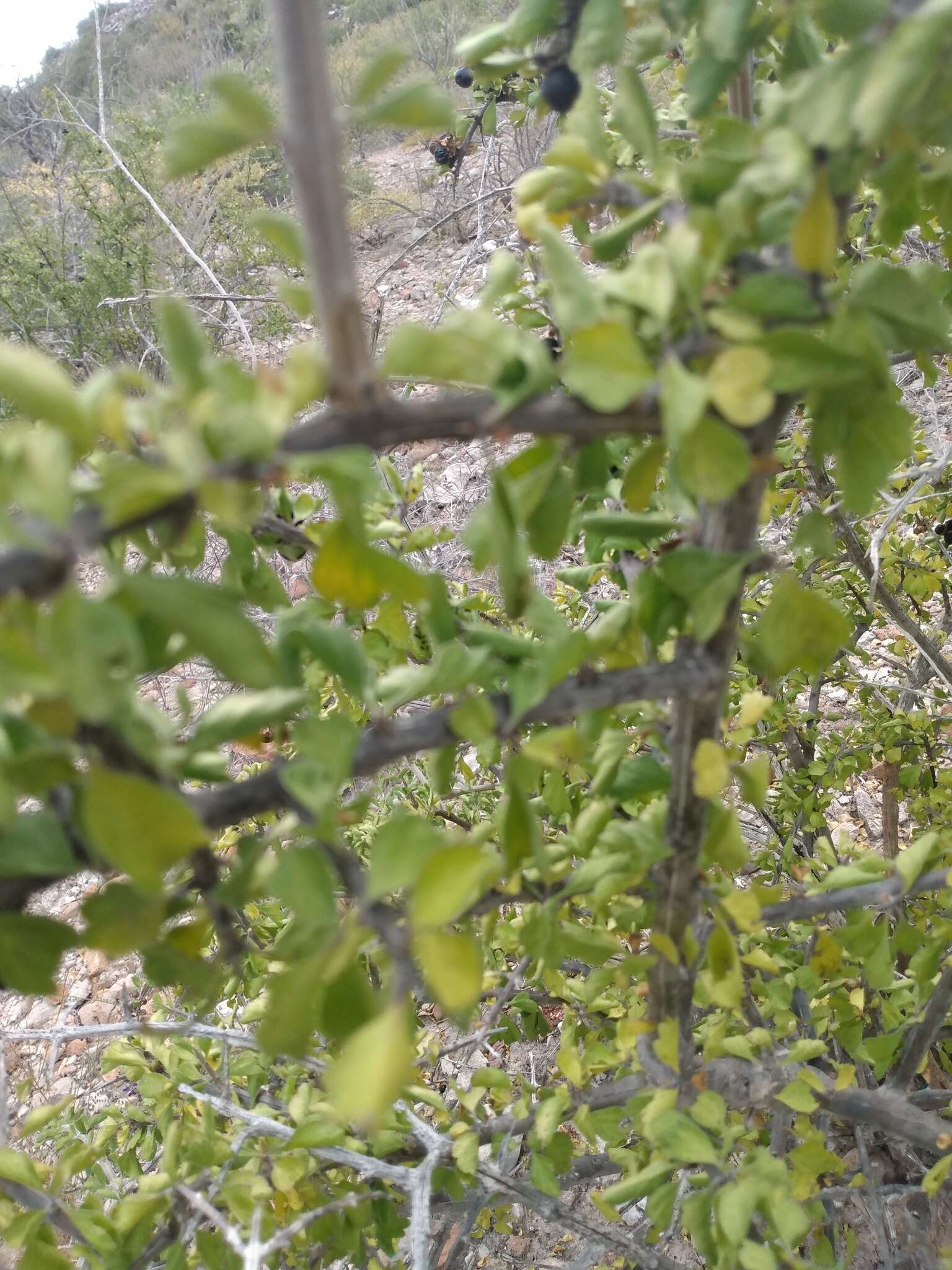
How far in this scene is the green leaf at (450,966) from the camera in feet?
1.10

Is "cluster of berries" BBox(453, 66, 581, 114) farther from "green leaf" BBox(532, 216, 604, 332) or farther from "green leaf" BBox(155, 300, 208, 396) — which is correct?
"green leaf" BBox(155, 300, 208, 396)

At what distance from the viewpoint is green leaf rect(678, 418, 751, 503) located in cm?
40

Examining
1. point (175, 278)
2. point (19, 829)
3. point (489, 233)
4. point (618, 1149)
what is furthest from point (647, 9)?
point (175, 278)

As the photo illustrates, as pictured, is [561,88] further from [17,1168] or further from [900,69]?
[17,1168]

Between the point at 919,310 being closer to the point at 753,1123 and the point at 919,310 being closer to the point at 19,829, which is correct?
the point at 19,829

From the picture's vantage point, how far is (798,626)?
506 mm

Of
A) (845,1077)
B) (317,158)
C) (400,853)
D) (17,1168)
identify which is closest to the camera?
(317,158)

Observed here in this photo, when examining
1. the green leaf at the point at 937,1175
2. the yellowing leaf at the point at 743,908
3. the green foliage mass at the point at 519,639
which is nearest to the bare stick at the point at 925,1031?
the green foliage mass at the point at 519,639

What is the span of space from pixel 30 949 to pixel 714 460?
0.42m

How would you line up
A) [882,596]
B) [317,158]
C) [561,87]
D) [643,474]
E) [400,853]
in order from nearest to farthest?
[317,158] → [400,853] → [643,474] → [561,87] → [882,596]

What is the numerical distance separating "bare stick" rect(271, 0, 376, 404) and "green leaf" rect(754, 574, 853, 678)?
30 cm

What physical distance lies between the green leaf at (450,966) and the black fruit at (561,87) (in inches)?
22.7

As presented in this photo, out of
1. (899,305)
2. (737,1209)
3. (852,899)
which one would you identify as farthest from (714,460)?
Answer: (737,1209)

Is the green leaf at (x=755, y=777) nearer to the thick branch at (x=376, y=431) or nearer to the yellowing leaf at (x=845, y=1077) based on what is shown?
the thick branch at (x=376, y=431)
